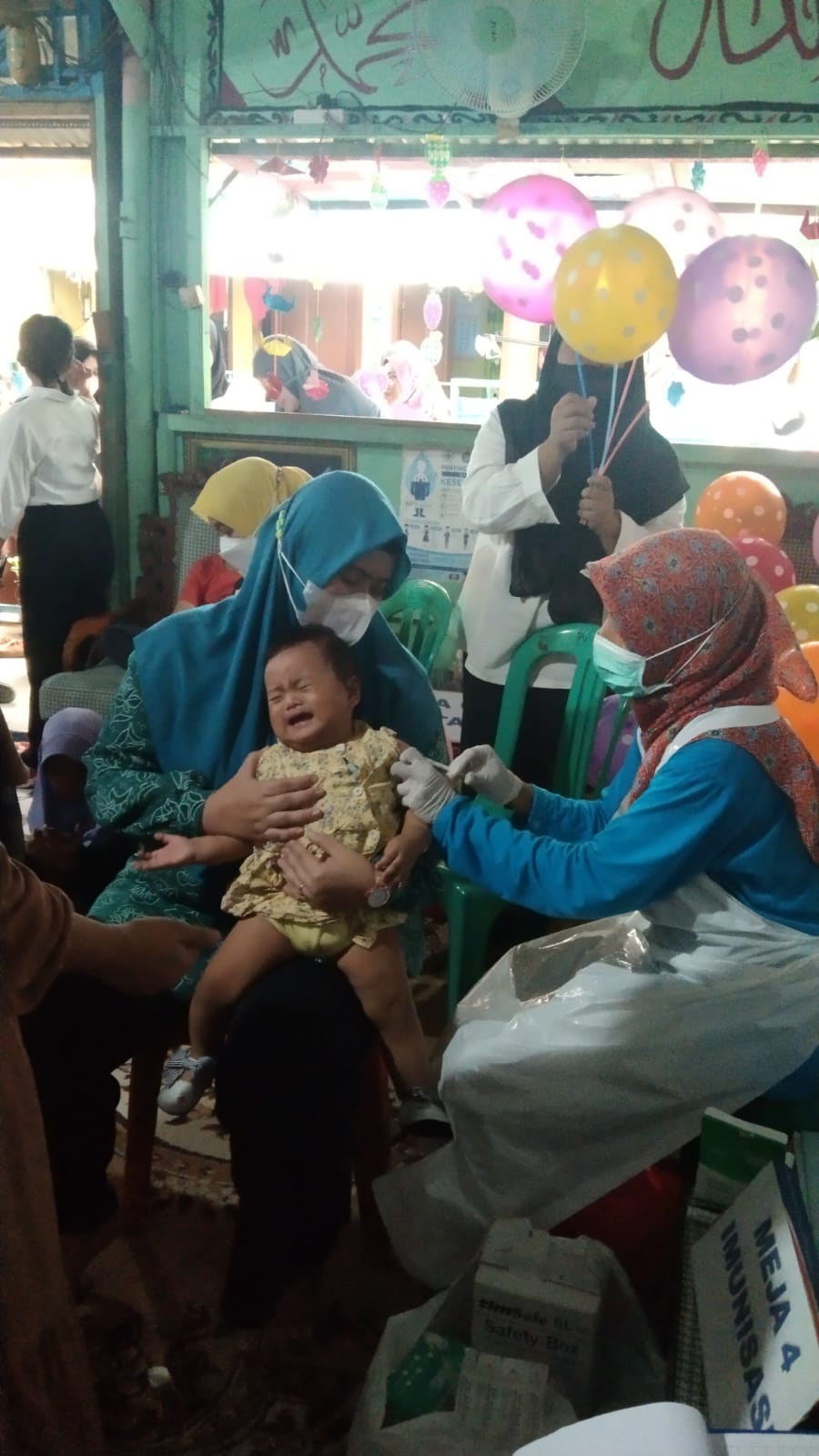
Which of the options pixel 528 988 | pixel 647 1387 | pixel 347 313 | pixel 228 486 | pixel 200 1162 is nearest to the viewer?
pixel 647 1387

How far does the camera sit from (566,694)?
2729 millimetres

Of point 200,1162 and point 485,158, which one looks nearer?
point 200,1162

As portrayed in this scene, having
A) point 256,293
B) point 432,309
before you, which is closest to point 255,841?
point 256,293

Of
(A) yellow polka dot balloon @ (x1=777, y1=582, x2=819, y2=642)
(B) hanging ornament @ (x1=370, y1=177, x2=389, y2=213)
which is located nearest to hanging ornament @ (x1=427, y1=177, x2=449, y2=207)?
(B) hanging ornament @ (x1=370, y1=177, x2=389, y2=213)

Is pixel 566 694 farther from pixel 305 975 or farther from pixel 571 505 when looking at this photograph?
pixel 305 975

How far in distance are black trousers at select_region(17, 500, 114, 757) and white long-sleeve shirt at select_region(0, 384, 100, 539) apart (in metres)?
0.07

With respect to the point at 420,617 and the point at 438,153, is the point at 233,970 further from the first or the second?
the point at 438,153

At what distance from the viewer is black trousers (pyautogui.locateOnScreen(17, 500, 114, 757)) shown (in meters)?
4.11

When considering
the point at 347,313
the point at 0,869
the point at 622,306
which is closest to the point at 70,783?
the point at 0,869

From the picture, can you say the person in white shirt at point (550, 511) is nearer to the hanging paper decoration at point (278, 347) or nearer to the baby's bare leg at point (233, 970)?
the baby's bare leg at point (233, 970)

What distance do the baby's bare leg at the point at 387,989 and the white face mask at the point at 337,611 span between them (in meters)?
0.55

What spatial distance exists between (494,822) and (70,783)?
44.3 inches

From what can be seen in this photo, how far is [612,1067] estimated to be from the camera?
1.60 meters

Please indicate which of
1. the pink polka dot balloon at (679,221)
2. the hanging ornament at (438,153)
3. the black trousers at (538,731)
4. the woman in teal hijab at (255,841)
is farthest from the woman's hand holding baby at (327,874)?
the hanging ornament at (438,153)
